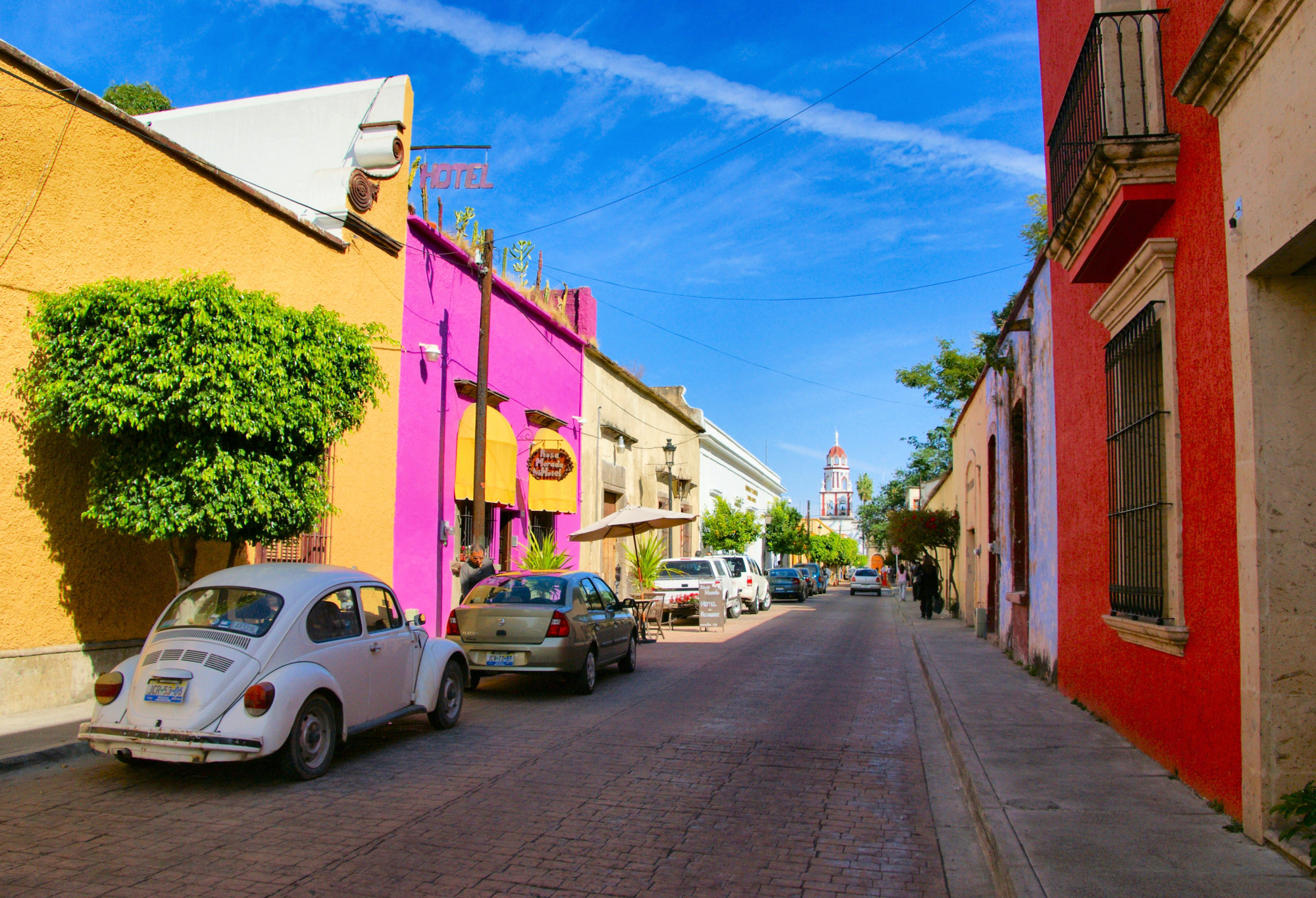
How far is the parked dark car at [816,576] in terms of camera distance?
47312 millimetres

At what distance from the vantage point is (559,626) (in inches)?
429

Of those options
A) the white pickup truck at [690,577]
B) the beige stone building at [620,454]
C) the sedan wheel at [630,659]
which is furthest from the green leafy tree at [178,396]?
the beige stone building at [620,454]

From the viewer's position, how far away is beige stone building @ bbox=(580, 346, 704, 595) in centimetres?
2475

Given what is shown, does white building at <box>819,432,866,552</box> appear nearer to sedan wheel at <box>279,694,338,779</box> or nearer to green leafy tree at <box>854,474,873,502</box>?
green leafy tree at <box>854,474,873,502</box>

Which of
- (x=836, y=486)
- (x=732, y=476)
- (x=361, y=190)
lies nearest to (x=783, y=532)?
(x=732, y=476)

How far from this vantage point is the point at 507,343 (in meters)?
19.9

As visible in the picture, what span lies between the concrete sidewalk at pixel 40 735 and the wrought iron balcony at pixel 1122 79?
30.2 feet

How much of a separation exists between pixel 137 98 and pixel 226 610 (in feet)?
103

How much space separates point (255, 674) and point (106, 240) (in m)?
6.03

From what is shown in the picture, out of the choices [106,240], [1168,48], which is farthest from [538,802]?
[106,240]

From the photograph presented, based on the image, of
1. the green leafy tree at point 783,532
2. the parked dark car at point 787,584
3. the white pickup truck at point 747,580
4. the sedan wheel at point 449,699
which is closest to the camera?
the sedan wheel at point 449,699

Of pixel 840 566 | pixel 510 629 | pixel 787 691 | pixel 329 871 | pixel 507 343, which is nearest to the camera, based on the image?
pixel 329 871

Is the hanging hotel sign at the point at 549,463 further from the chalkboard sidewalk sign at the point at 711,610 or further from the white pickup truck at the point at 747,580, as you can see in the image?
the white pickup truck at the point at 747,580

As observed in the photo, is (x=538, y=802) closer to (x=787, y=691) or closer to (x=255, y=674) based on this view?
(x=255, y=674)
